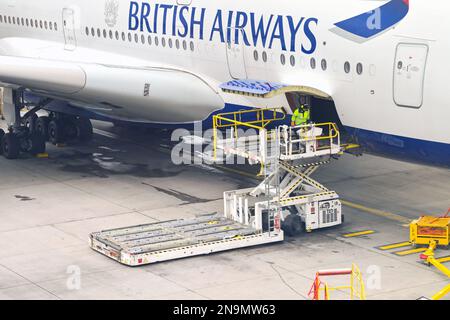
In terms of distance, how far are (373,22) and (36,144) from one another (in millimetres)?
12787

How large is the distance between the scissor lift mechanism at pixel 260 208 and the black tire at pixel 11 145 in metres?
8.58

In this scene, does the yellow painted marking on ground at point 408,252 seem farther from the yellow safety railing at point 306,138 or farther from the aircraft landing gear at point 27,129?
the aircraft landing gear at point 27,129

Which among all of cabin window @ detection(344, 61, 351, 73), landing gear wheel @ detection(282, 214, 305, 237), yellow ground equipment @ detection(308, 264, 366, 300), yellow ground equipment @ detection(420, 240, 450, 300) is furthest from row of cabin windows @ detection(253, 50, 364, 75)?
yellow ground equipment @ detection(308, 264, 366, 300)

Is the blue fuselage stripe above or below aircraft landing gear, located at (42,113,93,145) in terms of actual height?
above

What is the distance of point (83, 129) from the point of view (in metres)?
35.3

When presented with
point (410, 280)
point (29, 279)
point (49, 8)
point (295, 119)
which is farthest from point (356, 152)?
point (49, 8)

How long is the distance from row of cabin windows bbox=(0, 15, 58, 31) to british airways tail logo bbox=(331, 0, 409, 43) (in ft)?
38.5

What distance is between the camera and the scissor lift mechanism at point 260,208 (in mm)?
24016

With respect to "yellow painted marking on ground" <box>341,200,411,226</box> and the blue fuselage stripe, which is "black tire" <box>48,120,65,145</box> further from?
the blue fuselage stripe

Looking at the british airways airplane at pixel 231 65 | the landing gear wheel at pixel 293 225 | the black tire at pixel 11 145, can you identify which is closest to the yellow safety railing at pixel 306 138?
the british airways airplane at pixel 231 65

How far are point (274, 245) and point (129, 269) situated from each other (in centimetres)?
350

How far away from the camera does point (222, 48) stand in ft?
92.4

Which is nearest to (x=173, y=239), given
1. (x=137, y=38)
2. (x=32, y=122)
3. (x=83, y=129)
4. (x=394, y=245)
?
(x=394, y=245)

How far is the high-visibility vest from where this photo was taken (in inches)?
1017
